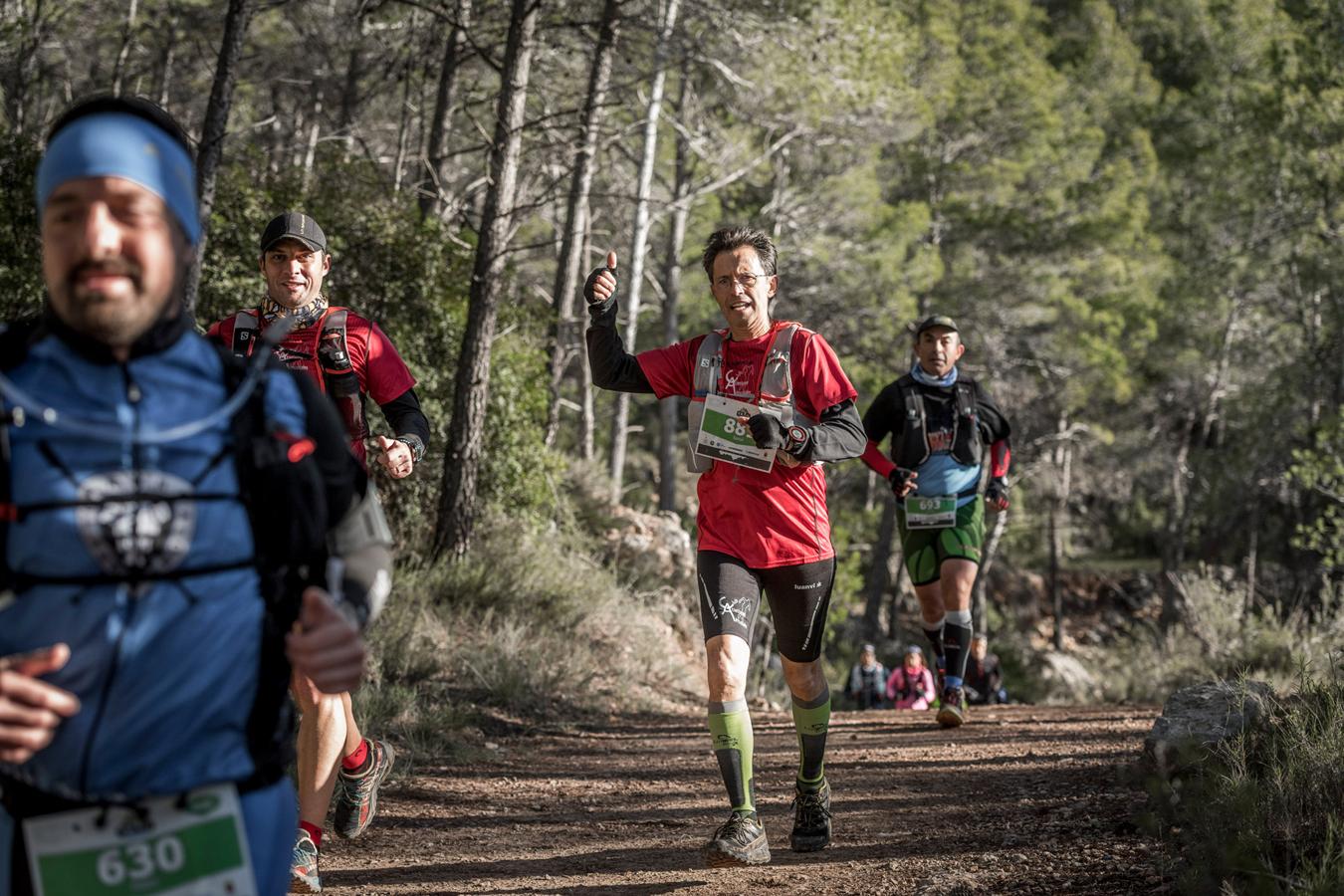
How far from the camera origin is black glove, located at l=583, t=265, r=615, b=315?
16.3 ft

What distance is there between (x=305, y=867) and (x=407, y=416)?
62.7 inches

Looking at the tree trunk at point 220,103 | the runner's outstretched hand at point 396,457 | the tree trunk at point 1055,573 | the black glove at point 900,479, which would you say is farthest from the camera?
the tree trunk at point 1055,573

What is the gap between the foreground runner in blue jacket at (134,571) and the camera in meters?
2.06

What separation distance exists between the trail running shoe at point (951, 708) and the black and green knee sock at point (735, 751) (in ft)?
13.7

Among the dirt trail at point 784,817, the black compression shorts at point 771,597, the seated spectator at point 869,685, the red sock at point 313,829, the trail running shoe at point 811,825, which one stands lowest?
the seated spectator at point 869,685

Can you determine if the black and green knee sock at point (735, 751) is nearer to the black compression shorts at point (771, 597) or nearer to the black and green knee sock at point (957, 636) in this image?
the black compression shorts at point (771, 597)

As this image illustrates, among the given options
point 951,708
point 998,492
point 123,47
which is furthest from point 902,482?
point 123,47

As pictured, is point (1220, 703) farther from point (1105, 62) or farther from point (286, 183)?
point (1105, 62)

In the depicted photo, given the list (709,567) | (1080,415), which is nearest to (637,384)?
(709,567)

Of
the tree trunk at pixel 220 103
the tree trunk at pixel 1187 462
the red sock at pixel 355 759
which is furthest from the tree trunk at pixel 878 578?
the red sock at pixel 355 759

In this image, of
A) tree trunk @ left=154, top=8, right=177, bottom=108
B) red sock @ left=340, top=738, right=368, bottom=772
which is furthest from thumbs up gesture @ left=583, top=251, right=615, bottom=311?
tree trunk @ left=154, top=8, right=177, bottom=108

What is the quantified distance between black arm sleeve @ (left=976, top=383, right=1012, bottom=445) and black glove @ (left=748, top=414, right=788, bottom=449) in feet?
14.0

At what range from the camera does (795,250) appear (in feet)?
77.4

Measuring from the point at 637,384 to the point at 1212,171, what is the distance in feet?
107
